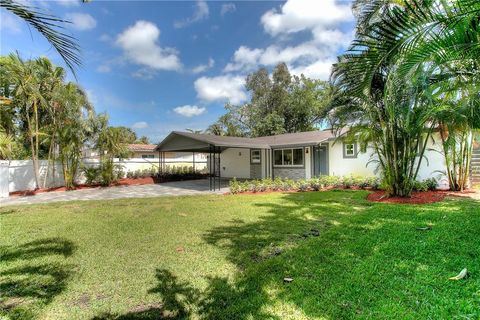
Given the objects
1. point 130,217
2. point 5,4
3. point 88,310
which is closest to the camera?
point 5,4

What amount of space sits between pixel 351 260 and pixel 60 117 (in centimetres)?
1510

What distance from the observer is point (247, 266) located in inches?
156

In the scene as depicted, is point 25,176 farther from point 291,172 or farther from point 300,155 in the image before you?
point 300,155

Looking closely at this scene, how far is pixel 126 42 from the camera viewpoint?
36.6 feet

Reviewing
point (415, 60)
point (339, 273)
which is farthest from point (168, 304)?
point (415, 60)

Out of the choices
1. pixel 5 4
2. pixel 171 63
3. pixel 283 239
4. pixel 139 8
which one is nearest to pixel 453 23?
pixel 283 239

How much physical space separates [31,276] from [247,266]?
9.93ft

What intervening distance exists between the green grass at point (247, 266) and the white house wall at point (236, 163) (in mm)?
13326

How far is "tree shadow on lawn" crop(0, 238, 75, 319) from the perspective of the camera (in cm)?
302

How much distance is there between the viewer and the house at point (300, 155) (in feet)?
40.6

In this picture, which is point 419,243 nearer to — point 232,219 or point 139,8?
point 232,219

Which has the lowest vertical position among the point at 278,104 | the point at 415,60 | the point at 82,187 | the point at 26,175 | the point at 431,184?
the point at 82,187

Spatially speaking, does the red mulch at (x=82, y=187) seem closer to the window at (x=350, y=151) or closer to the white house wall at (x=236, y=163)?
the white house wall at (x=236, y=163)

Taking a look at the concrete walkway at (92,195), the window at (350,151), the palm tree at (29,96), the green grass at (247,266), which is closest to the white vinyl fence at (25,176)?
the palm tree at (29,96)
